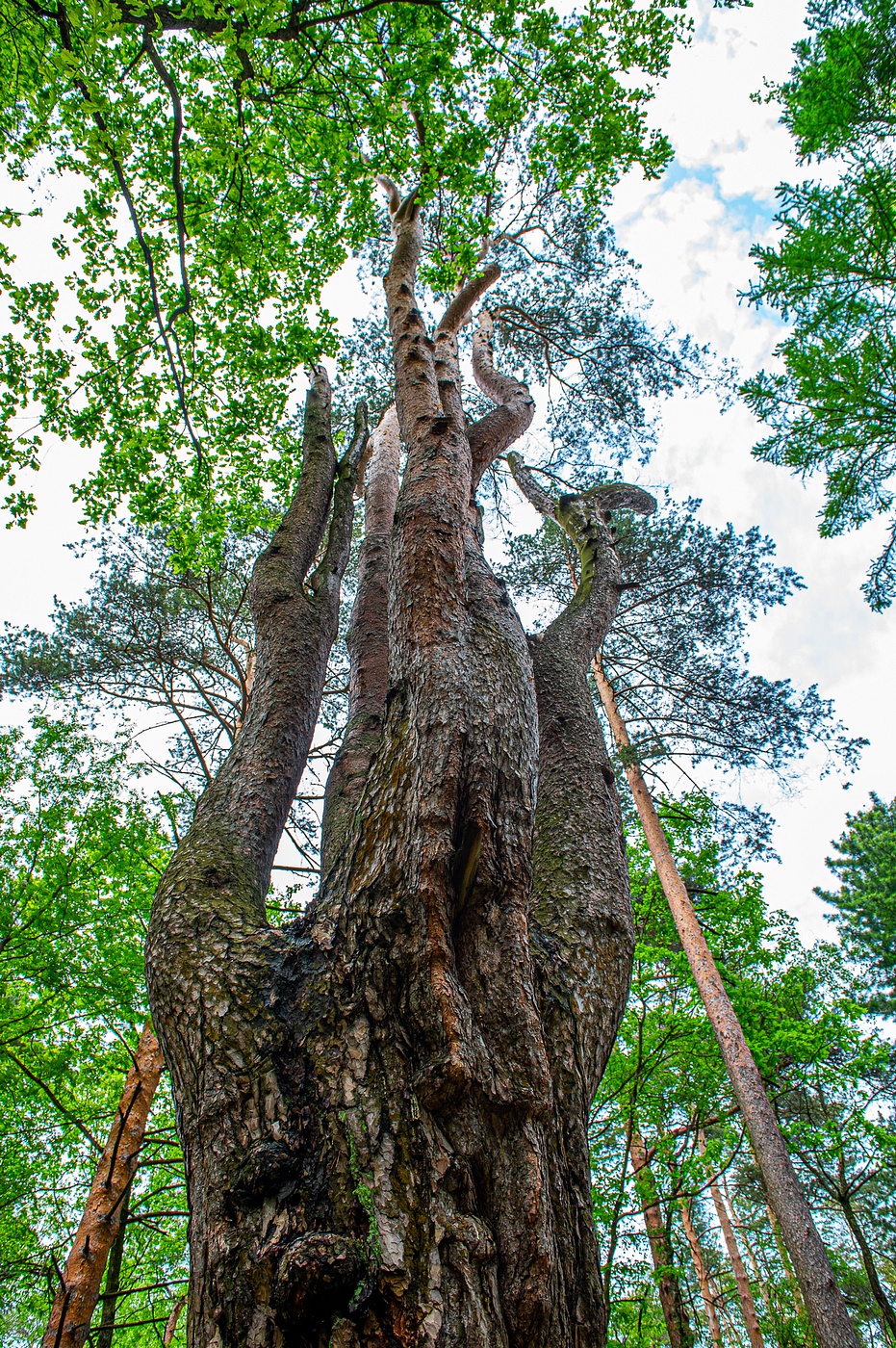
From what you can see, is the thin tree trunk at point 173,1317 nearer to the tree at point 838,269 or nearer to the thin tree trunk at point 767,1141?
the thin tree trunk at point 767,1141

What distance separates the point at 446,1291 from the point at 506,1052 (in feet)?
1.48

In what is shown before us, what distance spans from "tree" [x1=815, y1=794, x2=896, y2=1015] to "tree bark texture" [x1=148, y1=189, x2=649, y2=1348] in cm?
2168

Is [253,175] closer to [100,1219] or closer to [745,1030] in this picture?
[100,1219]

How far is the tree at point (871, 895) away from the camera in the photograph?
746 inches

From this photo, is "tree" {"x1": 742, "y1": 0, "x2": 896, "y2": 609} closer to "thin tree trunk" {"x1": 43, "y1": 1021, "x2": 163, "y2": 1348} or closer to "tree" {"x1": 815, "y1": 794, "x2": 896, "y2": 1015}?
"thin tree trunk" {"x1": 43, "y1": 1021, "x2": 163, "y2": 1348}

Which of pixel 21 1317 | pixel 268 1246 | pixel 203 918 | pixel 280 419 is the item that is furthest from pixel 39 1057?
pixel 280 419

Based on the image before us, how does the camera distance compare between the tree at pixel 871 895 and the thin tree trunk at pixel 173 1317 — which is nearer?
the thin tree trunk at pixel 173 1317

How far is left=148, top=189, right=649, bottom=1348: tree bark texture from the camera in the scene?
4.00 feet

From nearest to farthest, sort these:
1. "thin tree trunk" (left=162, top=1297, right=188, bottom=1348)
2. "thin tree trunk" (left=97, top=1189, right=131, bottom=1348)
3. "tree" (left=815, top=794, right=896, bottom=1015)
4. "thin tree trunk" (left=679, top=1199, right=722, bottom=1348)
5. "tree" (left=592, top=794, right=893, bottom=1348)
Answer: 1. "thin tree trunk" (left=97, top=1189, right=131, bottom=1348)
2. "thin tree trunk" (left=162, top=1297, right=188, bottom=1348)
3. "tree" (left=592, top=794, right=893, bottom=1348)
4. "thin tree trunk" (left=679, top=1199, right=722, bottom=1348)
5. "tree" (left=815, top=794, right=896, bottom=1015)

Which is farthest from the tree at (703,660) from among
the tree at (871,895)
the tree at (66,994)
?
the tree at (871,895)

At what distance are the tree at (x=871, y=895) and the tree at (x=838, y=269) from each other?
1607 centimetres

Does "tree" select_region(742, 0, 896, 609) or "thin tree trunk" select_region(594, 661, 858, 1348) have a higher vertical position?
"tree" select_region(742, 0, 896, 609)

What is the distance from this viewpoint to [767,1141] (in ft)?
20.4

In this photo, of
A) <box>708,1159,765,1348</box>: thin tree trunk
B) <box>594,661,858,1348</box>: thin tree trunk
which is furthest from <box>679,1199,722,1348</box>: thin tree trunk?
<box>594,661,858,1348</box>: thin tree trunk
